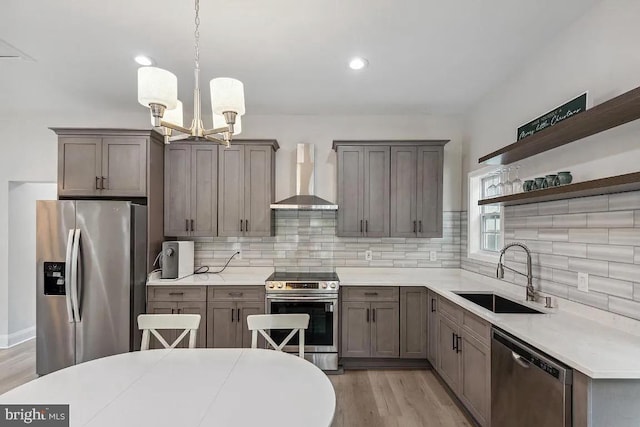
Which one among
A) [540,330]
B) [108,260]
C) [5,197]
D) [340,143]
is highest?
[340,143]

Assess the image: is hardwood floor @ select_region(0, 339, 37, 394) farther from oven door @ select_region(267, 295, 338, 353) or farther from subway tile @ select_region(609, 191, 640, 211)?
subway tile @ select_region(609, 191, 640, 211)

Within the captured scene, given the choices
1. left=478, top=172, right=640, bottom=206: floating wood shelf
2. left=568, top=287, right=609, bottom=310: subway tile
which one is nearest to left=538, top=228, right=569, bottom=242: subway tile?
left=478, top=172, right=640, bottom=206: floating wood shelf

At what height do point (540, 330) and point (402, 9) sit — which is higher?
point (402, 9)

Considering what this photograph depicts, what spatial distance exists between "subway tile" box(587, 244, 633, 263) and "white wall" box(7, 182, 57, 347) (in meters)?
5.61

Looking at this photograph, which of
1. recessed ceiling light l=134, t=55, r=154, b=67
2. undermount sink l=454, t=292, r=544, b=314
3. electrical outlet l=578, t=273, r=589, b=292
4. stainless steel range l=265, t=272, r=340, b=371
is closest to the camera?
electrical outlet l=578, t=273, r=589, b=292

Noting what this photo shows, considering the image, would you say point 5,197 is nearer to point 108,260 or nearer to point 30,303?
point 30,303

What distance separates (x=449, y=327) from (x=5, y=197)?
5.13 meters

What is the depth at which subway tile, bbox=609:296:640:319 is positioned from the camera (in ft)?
5.66

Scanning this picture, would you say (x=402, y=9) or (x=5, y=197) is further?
(x=5, y=197)

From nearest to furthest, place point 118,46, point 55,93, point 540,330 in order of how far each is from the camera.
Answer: point 540,330 < point 118,46 < point 55,93

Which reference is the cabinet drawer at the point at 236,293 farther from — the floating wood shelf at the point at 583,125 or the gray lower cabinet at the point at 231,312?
the floating wood shelf at the point at 583,125

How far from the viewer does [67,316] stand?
3.06 metres

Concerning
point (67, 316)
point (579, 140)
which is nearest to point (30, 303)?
point (67, 316)

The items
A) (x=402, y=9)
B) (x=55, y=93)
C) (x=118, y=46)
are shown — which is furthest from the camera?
(x=55, y=93)
